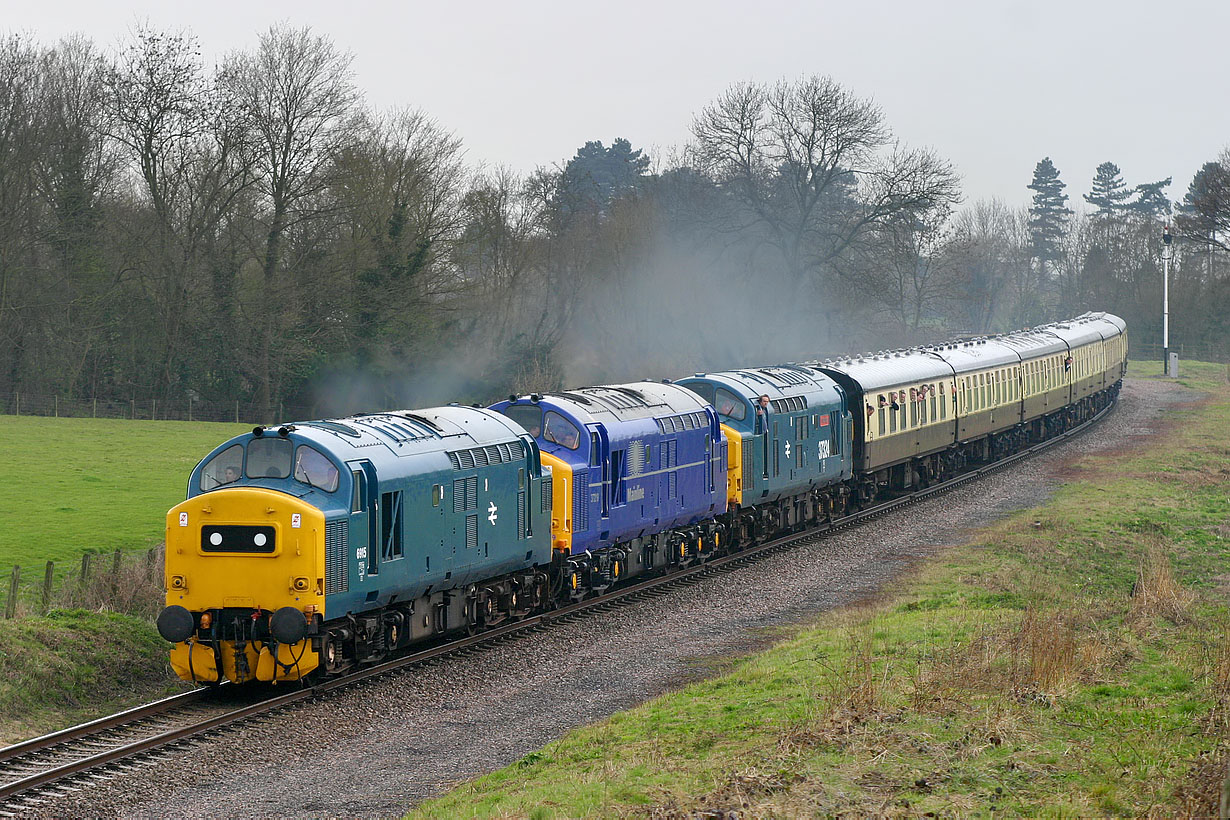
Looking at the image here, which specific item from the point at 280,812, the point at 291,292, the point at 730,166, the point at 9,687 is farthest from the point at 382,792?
the point at 730,166

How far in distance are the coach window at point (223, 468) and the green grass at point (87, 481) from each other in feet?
25.7

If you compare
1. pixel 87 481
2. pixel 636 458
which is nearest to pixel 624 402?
pixel 636 458

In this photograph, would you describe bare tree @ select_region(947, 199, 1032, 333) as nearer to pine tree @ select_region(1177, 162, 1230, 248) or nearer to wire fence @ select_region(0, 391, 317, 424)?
pine tree @ select_region(1177, 162, 1230, 248)

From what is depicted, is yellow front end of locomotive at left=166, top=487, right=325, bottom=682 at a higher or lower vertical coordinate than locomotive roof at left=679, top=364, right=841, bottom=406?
lower

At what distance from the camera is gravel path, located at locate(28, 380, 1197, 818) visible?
13086 mm

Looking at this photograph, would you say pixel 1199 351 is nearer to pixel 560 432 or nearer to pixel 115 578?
pixel 560 432

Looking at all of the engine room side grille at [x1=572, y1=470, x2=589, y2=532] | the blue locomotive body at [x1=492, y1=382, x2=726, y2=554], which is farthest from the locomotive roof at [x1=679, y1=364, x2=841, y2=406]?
the engine room side grille at [x1=572, y1=470, x2=589, y2=532]

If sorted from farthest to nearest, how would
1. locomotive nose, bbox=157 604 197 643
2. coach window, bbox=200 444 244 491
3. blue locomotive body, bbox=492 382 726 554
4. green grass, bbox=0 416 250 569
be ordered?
1. green grass, bbox=0 416 250 569
2. blue locomotive body, bbox=492 382 726 554
3. coach window, bbox=200 444 244 491
4. locomotive nose, bbox=157 604 197 643

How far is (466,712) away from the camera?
16.7 meters

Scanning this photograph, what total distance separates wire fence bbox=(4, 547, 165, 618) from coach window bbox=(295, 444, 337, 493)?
5.16 meters

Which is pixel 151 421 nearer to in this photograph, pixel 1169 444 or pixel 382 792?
pixel 1169 444

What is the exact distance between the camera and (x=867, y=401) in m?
36.8

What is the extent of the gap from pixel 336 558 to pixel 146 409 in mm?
45470

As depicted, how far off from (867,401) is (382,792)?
83.9ft
